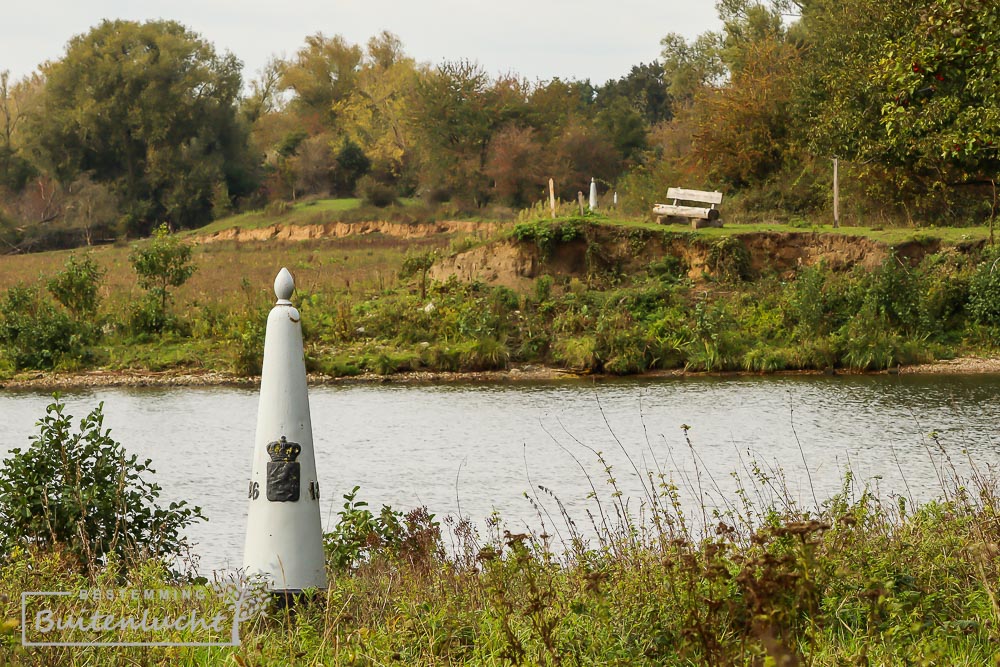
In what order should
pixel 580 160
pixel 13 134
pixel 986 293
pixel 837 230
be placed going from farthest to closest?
pixel 13 134 → pixel 580 160 → pixel 837 230 → pixel 986 293

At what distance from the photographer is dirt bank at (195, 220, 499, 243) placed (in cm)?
5494

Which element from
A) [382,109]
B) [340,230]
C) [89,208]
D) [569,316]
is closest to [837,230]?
[569,316]

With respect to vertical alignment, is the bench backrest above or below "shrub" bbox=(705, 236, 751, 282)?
above

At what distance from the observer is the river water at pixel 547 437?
43.0 ft

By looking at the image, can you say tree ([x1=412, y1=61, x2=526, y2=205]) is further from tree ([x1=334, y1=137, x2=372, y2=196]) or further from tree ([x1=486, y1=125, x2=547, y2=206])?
tree ([x1=334, y1=137, x2=372, y2=196])

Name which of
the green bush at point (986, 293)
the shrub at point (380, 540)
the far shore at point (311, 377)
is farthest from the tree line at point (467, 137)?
the shrub at point (380, 540)

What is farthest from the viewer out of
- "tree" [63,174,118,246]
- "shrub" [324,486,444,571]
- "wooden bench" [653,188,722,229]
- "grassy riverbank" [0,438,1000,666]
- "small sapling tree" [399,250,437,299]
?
"tree" [63,174,118,246]

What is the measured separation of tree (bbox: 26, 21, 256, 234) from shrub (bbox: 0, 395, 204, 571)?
6159 centimetres

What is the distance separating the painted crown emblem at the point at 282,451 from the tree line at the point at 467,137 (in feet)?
83.3

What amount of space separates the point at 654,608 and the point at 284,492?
2028 millimetres

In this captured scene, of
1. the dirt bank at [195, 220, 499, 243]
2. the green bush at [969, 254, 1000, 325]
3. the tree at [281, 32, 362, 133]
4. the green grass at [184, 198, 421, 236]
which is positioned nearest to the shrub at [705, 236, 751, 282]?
the green bush at [969, 254, 1000, 325]

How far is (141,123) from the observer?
221ft

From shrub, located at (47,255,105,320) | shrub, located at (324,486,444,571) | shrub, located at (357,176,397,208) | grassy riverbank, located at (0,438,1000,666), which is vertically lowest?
shrub, located at (324,486,444,571)

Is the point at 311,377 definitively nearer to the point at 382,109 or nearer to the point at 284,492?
the point at 284,492
